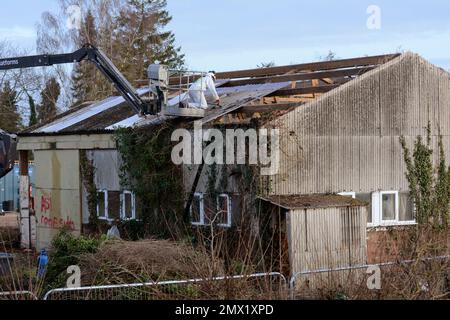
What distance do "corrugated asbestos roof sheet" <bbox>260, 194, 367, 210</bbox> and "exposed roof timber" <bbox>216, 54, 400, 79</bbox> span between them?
3.76 m

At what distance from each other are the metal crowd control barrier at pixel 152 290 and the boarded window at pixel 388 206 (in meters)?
8.92

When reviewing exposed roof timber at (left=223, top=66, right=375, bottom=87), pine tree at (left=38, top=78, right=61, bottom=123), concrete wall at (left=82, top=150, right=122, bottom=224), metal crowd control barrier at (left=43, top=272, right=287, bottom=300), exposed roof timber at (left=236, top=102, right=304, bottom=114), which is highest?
pine tree at (left=38, top=78, right=61, bottom=123)

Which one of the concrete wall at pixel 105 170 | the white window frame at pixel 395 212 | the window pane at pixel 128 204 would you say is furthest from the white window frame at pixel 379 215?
the concrete wall at pixel 105 170

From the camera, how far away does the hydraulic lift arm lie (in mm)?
20375

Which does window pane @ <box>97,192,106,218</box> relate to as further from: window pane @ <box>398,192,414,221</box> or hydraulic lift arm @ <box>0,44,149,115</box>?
window pane @ <box>398,192,414,221</box>

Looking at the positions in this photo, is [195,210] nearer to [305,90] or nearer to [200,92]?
[200,92]

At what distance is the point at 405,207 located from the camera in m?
20.2

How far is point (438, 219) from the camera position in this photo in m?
19.8

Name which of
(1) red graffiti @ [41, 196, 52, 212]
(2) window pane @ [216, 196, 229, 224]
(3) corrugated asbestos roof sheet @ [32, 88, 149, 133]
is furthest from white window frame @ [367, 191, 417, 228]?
(1) red graffiti @ [41, 196, 52, 212]

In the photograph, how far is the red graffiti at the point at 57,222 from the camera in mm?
23434

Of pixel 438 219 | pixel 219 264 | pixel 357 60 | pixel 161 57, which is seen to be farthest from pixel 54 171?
pixel 161 57

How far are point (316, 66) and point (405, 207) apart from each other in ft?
14.6

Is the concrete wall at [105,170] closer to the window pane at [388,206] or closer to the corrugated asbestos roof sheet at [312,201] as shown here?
the corrugated asbestos roof sheet at [312,201]

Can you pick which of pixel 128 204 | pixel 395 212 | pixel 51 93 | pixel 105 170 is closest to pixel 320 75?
pixel 395 212
